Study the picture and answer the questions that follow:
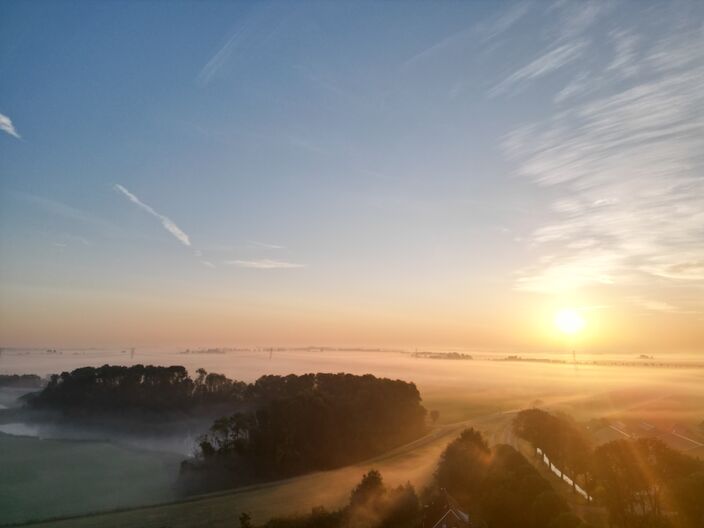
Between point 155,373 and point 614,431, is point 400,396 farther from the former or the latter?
point 155,373

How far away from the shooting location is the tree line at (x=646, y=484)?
123 ft

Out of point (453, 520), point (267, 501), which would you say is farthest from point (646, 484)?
point (267, 501)

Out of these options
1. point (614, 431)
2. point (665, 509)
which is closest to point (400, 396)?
point (614, 431)

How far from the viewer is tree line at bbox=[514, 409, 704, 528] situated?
37.4 m

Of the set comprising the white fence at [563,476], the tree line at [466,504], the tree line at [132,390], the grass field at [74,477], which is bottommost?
the grass field at [74,477]

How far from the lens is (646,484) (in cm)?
4216

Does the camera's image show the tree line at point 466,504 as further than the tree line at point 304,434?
No

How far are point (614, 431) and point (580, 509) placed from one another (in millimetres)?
44704

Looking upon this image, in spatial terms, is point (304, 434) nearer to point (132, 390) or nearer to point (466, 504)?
point (466, 504)

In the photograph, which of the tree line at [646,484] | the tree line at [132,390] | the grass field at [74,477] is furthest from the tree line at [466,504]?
the tree line at [132,390]

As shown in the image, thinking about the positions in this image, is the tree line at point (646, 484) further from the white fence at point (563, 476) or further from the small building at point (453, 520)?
the small building at point (453, 520)

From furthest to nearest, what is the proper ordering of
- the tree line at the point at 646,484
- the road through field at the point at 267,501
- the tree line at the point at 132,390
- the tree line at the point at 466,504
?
the tree line at the point at 132,390, the road through field at the point at 267,501, the tree line at the point at 466,504, the tree line at the point at 646,484

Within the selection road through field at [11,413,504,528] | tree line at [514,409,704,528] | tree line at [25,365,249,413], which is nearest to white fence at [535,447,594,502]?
tree line at [514,409,704,528]

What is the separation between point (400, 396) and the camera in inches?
3725
